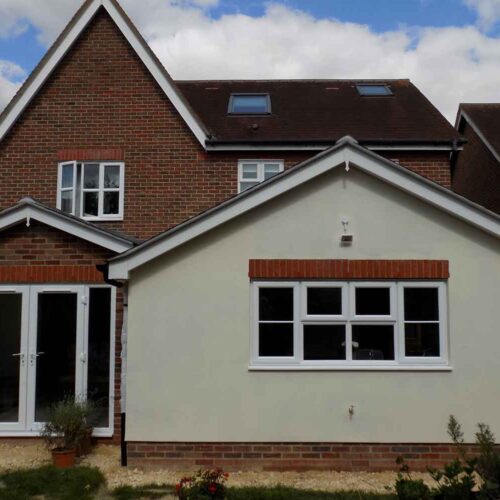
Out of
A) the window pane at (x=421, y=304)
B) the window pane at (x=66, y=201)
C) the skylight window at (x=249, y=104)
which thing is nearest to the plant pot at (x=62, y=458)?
the window pane at (x=421, y=304)

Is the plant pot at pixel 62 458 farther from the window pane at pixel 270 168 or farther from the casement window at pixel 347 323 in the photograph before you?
the window pane at pixel 270 168

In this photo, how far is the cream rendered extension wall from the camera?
771cm

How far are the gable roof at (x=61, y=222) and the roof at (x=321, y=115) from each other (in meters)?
4.65

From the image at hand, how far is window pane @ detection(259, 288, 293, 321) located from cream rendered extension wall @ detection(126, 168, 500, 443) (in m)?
0.27

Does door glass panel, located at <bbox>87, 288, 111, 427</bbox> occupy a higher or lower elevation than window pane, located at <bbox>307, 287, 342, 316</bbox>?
lower

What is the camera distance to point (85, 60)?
43.2 ft

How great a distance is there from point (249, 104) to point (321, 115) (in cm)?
215

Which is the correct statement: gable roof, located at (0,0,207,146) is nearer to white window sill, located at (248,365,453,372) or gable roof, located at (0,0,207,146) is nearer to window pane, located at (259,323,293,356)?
window pane, located at (259,323,293,356)

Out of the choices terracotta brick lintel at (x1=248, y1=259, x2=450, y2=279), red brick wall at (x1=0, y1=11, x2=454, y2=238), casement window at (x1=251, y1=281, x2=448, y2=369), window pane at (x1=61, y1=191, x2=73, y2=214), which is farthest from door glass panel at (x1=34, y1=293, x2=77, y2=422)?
window pane at (x1=61, y1=191, x2=73, y2=214)

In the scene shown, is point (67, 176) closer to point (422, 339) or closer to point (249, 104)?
point (249, 104)

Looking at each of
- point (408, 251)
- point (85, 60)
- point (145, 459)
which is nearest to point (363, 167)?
point (408, 251)

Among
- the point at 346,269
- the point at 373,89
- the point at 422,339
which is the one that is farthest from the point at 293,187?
the point at 373,89

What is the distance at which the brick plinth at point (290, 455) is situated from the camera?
25.1 feet

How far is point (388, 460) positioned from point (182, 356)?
3213 millimetres
